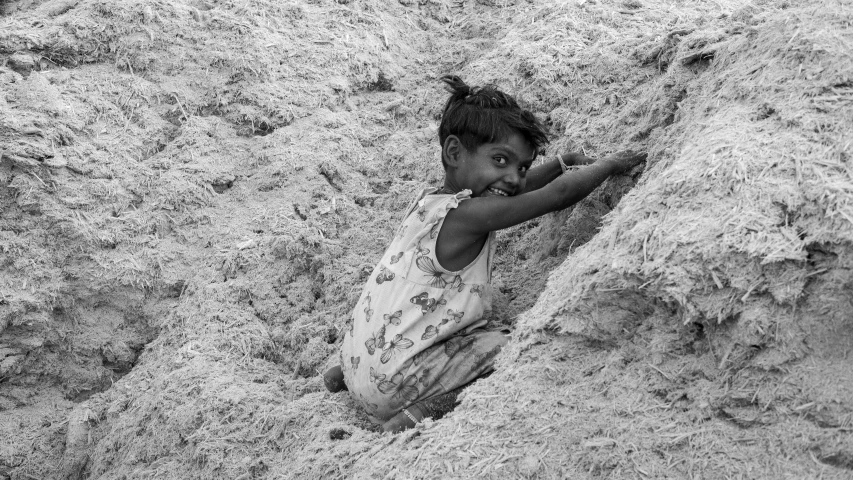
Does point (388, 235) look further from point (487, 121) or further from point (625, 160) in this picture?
point (625, 160)

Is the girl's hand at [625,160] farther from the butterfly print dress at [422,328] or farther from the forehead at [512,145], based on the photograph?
the butterfly print dress at [422,328]

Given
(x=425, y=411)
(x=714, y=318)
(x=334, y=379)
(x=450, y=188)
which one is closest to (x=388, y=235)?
(x=450, y=188)

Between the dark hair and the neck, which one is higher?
the dark hair

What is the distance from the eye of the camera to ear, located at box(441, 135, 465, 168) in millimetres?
3916

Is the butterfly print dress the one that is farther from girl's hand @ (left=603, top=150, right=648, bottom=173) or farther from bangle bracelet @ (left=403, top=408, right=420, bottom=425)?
girl's hand @ (left=603, top=150, right=648, bottom=173)

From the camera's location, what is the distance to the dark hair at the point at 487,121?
3.84 meters

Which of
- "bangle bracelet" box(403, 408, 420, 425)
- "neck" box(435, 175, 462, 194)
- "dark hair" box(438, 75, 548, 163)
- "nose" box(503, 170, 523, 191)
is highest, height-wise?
"dark hair" box(438, 75, 548, 163)

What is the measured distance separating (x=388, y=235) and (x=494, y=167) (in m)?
1.34

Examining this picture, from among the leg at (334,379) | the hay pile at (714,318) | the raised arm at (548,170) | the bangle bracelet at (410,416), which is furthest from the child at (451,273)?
the hay pile at (714,318)

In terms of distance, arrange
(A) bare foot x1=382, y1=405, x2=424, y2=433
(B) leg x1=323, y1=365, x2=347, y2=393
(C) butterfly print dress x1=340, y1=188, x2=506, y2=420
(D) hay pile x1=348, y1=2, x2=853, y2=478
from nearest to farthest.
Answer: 1. (D) hay pile x1=348, y1=2, x2=853, y2=478
2. (A) bare foot x1=382, y1=405, x2=424, y2=433
3. (C) butterfly print dress x1=340, y1=188, x2=506, y2=420
4. (B) leg x1=323, y1=365, x2=347, y2=393

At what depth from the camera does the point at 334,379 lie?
160 inches

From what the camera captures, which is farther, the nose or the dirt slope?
the nose

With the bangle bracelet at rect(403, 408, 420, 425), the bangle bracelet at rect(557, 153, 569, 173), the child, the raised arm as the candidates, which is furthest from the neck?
the bangle bracelet at rect(403, 408, 420, 425)

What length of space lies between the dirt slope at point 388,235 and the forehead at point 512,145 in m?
0.54
